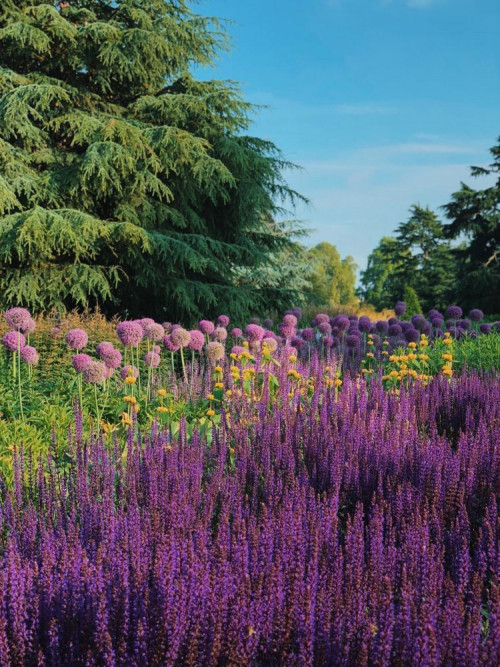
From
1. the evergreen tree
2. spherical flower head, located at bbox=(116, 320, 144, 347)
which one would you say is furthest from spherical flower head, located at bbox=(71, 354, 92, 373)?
the evergreen tree

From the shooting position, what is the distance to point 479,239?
27.1 m

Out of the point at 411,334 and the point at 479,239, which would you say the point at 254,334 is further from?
the point at 479,239

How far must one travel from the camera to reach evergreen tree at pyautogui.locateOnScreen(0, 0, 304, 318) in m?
11.8

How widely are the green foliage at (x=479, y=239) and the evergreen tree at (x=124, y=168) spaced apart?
13157 millimetres

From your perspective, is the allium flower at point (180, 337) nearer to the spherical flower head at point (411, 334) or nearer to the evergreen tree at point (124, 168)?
the spherical flower head at point (411, 334)

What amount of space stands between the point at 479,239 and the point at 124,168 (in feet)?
63.5

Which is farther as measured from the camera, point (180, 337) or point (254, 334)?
point (254, 334)

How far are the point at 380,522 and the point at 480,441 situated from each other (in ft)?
4.96

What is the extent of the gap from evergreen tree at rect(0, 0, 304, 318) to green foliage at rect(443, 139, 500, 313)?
13.2 meters

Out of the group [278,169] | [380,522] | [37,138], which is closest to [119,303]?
[37,138]

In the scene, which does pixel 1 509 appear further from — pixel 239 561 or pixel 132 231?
pixel 132 231

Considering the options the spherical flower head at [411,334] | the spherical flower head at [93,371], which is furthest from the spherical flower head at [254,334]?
the spherical flower head at [411,334]

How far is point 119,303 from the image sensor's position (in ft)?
43.4

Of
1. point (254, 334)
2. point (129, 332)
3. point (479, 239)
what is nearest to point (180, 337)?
point (129, 332)
